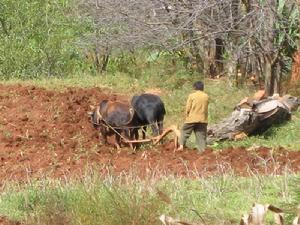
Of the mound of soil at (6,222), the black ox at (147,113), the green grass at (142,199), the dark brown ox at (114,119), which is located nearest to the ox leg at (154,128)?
the black ox at (147,113)

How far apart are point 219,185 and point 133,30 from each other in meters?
15.4

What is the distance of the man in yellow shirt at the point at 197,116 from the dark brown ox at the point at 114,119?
133 centimetres

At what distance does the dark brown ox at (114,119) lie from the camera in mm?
14320

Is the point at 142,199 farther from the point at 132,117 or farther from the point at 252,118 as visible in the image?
the point at 252,118

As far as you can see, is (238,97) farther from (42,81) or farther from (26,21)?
(26,21)

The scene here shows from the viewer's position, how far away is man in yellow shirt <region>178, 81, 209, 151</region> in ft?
43.1

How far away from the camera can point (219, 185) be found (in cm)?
787

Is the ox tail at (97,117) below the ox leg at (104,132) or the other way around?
the other way around

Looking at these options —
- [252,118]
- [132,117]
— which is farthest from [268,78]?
[132,117]

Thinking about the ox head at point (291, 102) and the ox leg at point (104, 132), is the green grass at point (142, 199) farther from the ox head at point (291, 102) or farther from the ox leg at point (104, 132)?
the ox head at point (291, 102)

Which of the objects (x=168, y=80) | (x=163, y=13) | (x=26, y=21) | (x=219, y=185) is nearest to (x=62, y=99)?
(x=163, y=13)

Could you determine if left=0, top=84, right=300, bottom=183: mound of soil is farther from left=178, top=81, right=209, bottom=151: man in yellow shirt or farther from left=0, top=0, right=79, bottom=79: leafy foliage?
left=0, top=0, right=79, bottom=79: leafy foliage

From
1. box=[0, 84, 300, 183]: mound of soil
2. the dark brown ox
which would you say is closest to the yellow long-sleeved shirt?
box=[0, 84, 300, 183]: mound of soil

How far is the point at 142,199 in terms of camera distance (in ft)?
19.7
